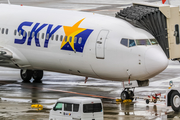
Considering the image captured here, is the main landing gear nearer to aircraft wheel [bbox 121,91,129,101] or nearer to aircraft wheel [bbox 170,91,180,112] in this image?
aircraft wheel [bbox 121,91,129,101]

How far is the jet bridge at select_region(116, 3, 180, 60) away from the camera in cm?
2802

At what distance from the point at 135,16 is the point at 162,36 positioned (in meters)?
1.97

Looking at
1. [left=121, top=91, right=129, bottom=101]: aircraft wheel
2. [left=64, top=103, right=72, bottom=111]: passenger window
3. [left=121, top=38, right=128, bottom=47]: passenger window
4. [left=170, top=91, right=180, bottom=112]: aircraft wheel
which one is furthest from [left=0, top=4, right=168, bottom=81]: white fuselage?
[left=64, top=103, right=72, bottom=111]: passenger window

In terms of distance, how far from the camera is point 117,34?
91.8ft

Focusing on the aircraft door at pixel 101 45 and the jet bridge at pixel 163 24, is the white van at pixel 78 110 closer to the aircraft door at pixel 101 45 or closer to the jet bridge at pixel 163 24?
the aircraft door at pixel 101 45

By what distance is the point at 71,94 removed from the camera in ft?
103

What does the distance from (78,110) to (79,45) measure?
7948 millimetres

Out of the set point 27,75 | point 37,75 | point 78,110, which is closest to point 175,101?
point 78,110

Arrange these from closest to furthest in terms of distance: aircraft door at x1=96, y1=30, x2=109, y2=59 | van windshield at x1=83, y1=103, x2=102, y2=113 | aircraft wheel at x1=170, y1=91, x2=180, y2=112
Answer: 1. van windshield at x1=83, y1=103, x2=102, y2=113
2. aircraft wheel at x1=170, y1=91, x2=180, y2=112
3. aircraft door at x1=96, y1=30, x2=109, y2=59

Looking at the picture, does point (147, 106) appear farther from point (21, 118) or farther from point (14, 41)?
point (14, 41)

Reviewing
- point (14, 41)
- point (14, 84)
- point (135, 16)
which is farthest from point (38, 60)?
point (135, 16)

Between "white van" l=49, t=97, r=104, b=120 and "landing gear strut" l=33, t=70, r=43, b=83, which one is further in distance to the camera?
"landing gear strut" l=33, t=70, r=43, b=83

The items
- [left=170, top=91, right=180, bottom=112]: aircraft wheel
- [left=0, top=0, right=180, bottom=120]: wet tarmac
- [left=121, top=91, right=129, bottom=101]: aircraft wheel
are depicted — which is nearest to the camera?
[left=0, top=0, right=180, bottom=120]: wet tarmac

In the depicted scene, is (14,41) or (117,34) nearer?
(117,34)
